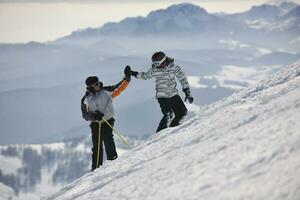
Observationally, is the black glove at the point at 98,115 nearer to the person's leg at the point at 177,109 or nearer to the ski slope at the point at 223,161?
the person's leg at the point at 177,109

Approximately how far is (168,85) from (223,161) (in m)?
6.33

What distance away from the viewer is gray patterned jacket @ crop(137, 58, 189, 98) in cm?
1148

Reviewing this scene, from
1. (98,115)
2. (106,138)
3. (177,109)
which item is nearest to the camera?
(98,115)

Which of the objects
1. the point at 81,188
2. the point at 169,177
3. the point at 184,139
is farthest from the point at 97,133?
the point at 169,177

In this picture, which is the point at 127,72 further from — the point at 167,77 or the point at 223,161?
the point at 223,161

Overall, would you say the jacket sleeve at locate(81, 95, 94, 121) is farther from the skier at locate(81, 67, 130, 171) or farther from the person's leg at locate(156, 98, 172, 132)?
the person's leg at locate(156, 98, 172, 132)

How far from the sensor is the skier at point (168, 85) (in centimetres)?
1146

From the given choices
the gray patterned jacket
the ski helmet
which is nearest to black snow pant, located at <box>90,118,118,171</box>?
the gray patterned jacket

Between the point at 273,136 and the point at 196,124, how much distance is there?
11.3ft

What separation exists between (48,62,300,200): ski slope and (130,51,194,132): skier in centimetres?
249

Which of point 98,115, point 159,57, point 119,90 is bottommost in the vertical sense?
point 98,115

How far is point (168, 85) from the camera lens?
11.6 meters

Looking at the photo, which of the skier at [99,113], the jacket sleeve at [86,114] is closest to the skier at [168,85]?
the skier at [99,113]

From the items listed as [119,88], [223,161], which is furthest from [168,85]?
[223,161]
